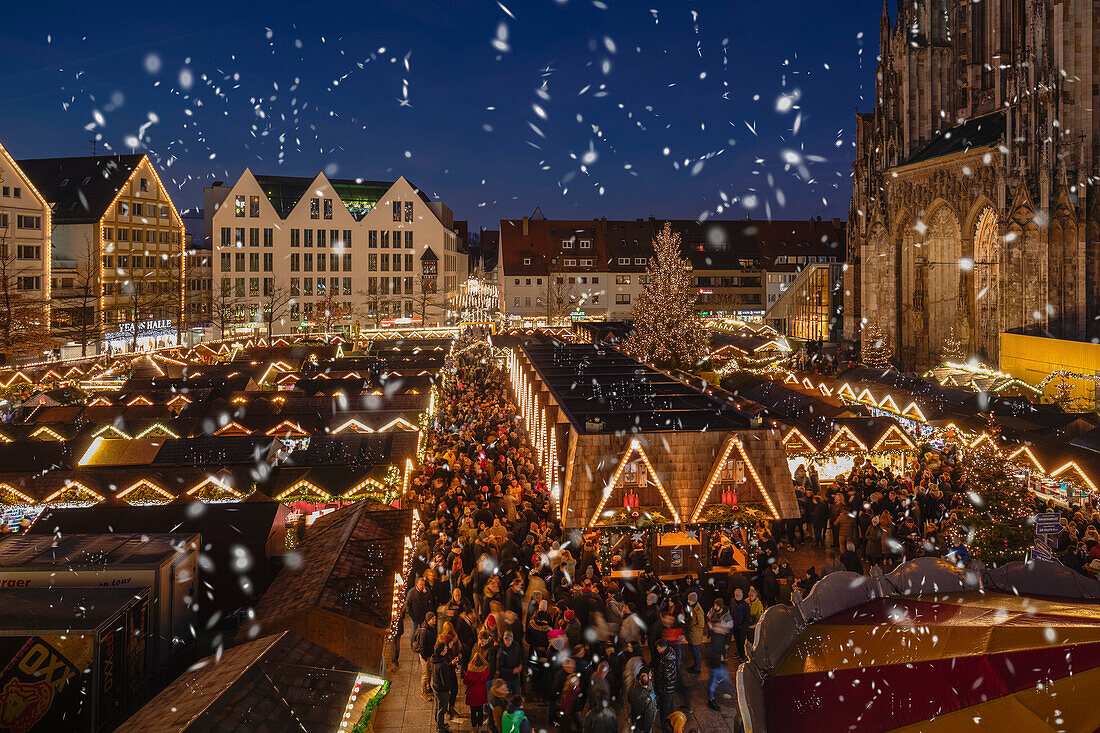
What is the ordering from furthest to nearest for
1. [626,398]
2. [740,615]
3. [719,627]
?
1. [626,398]
2. [740,615]
3. [719,627]

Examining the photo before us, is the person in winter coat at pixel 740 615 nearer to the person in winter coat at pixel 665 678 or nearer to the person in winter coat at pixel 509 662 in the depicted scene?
the person in winter coat at pixel 665 678

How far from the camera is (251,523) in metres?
10.6

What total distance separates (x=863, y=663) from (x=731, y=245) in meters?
70.1

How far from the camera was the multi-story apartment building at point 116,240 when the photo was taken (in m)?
52.0

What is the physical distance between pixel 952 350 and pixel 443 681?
32921 millimetres

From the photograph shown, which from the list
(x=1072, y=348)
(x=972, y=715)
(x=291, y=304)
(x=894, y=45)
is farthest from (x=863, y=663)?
(x=291, y=304)

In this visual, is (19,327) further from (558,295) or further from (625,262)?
(625,262)

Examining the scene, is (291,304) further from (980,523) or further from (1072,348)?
(980,523)

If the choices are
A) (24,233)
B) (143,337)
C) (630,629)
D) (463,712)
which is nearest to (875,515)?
(630,629)

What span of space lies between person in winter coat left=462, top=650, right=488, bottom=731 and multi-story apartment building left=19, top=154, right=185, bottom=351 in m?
46.6

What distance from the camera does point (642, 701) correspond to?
7215mm

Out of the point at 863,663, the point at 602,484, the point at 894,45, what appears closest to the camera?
the point at 863,663

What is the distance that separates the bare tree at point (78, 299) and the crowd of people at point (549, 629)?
40.3 meters

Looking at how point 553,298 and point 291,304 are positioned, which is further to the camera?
point 553,298
